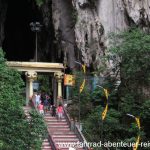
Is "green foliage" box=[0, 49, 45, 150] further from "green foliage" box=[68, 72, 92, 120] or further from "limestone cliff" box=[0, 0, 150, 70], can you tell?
"limestone cliff" box=[0, 0, 150, 70]

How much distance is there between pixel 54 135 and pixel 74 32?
8893mm

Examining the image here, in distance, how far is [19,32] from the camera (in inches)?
1702

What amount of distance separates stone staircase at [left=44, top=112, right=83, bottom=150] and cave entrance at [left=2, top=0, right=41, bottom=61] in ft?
46.5

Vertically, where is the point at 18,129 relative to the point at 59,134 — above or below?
above

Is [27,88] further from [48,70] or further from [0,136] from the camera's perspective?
[0,136]

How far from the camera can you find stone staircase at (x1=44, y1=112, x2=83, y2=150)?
26234 millimetres

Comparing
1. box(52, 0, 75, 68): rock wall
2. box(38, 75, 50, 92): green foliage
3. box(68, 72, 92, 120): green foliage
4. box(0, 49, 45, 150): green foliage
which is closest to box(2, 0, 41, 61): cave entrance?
box(38, 75, 50, 92): green foliage

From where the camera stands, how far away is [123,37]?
3006 centimetres

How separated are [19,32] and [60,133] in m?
17.1

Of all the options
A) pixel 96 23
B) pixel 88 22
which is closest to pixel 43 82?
pixel 88 22

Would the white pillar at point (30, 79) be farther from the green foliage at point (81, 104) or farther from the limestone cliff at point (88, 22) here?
the green foliage at point (81, 104)

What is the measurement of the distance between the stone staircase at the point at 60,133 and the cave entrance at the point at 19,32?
14167mm

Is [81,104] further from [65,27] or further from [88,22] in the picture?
[65,27]

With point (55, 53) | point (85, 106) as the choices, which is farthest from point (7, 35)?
point (85, 106)
